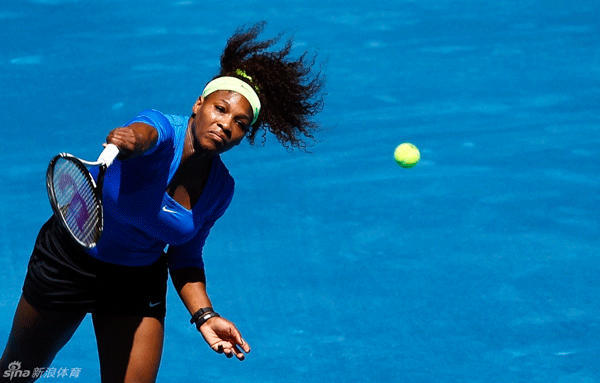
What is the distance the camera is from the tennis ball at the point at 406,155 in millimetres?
5059

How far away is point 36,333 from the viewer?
2934 mm

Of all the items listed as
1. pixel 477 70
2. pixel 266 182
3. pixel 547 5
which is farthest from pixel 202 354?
pixel 547 5

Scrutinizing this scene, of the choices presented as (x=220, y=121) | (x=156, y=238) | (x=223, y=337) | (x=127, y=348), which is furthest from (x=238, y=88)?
(x=127, y=348)

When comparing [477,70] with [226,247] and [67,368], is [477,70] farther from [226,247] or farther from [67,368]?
[67,368]

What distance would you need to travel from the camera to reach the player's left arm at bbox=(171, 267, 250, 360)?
Answer: 110 inches

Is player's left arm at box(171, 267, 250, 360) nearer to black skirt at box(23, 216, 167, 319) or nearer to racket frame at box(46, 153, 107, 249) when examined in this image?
black skirt at box(23, 216, 167, 319)

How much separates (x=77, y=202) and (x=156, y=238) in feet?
1.19

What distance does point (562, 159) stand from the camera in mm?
5363

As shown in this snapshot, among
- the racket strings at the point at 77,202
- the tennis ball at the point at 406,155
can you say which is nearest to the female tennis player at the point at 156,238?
the racket strings at the point at 77,202

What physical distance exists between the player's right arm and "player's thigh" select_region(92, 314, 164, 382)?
0.73m

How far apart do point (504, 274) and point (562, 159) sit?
1.25 m

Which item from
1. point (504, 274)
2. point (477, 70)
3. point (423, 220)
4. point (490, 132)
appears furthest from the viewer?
point (477, 70)

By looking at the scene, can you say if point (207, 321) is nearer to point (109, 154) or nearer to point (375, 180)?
point (109, 154)

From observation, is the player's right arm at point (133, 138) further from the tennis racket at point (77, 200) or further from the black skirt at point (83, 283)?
the black skirt at point (83, 283)
